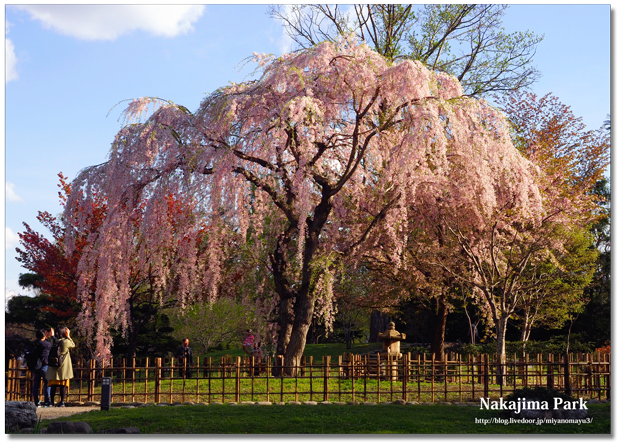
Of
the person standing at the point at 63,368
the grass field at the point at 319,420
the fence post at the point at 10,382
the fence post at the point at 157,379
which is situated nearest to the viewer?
the grass field at the point at 319,420

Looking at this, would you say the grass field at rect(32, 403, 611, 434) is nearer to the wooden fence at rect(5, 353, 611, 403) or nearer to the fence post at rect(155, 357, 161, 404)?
the wooden fence at rect(5, 353, 611, 403)

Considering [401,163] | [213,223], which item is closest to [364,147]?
[401,163]

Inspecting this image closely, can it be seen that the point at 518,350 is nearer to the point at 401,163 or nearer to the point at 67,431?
the point at 401,163

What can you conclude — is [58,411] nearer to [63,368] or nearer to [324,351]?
[63,368]

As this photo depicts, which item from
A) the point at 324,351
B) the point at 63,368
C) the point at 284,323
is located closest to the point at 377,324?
the point at 324,351

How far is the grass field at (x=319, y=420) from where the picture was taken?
8867mm

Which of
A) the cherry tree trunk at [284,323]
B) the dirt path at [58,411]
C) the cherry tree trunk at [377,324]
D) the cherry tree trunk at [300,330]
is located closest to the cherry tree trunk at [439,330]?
the cherry tree trunk at [284,323]

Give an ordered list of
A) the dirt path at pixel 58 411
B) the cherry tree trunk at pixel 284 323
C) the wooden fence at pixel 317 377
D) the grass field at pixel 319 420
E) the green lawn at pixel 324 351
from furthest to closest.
A: the green lawn at pixel 324 351, the cherry tree trunk at pixel 284 323, the wooden fence at pixel 317 377, the dirt path at pixel 58 411, the grass field at pixel 319 420

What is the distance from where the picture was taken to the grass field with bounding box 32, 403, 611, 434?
887 cm

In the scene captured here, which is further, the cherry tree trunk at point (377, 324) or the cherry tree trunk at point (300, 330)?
the cherry tree trunk at point (377, 324)

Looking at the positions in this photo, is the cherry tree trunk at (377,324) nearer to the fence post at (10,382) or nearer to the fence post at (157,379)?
the fence post at (157,379)

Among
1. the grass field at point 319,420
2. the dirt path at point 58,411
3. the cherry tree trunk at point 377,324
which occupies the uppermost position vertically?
the cherry tree trunk at point 377,324

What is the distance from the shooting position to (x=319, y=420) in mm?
9648

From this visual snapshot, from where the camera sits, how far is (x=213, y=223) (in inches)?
571
